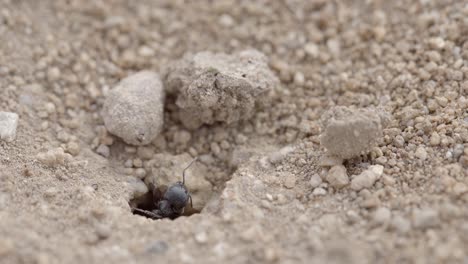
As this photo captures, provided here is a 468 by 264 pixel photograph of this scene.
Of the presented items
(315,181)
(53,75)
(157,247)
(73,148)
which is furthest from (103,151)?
(315,181)

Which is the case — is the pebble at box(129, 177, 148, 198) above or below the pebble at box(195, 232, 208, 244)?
below

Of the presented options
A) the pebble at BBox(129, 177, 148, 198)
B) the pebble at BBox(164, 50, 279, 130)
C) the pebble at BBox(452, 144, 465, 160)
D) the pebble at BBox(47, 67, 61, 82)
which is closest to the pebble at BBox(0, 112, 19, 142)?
the pebble at BBox(47, 67, 61, 82)

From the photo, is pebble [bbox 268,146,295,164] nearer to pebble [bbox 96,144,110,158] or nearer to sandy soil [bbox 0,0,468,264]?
sandy soil [bbox 0,0,468,264]

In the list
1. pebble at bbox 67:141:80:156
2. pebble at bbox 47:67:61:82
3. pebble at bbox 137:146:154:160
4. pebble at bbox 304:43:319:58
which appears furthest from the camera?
pebble at bbox 304:43:319:58

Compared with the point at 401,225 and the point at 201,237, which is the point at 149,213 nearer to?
the point at 201,237

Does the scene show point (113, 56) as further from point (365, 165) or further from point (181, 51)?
point (365, 165)

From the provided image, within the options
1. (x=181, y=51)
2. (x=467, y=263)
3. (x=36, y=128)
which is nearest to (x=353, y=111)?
(x=467, y=263)
